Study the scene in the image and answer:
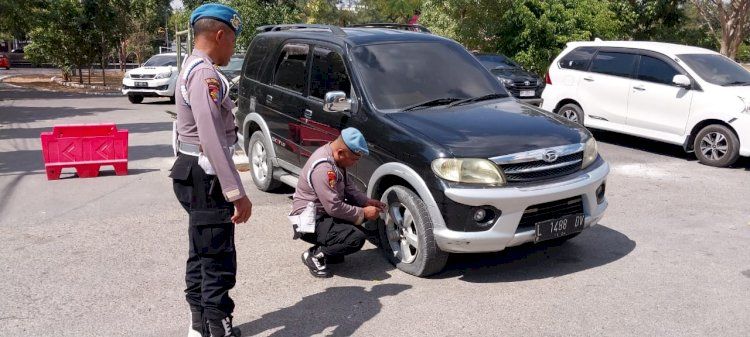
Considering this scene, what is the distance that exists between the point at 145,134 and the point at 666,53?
9.35 metres

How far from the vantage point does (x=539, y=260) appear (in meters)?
5.45

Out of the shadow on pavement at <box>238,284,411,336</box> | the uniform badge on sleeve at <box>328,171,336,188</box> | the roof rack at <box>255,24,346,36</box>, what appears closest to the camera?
the shadow on pavement at <box>238,284,411,336</box>

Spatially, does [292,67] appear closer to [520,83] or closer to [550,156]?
[550,156]

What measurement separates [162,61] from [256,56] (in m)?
13.5

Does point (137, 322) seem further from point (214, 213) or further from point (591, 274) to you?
point (591, 274)

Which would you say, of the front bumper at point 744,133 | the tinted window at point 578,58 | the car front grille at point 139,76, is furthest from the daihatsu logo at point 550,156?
the car front grille at point 139,76

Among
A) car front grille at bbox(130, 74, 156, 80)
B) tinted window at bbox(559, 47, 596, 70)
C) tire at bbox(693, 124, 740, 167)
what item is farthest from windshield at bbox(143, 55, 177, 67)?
tire at bbox(693, 124, 740, 167)

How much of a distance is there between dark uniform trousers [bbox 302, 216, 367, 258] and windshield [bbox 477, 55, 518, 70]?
12.0 m

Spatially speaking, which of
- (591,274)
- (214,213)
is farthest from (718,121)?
(214,213)

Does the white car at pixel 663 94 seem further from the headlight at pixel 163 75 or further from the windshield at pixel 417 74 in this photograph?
the headlight at pixel 163 75

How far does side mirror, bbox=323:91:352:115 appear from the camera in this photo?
5430mm

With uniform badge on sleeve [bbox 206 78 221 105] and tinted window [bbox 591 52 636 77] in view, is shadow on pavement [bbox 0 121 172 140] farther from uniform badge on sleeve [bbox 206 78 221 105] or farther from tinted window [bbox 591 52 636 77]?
uniform badge on sleeve [bbox 206 78 221 105]

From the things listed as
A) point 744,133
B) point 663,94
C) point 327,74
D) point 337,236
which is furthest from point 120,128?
point 744,133

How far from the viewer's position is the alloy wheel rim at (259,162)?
755 centimetres
